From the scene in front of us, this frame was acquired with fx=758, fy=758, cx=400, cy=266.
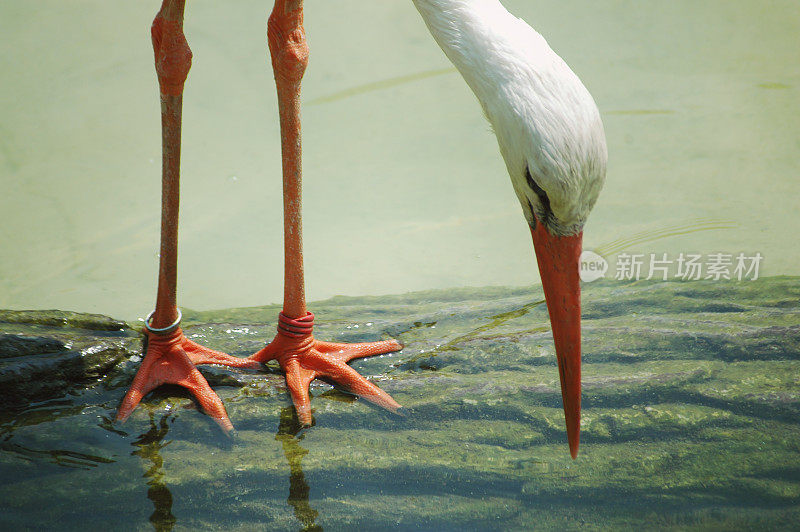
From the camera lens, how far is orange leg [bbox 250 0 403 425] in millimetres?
2543

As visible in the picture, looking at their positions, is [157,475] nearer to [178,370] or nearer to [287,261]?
[178,370]

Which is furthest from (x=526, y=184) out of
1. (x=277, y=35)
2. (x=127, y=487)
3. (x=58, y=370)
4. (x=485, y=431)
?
(x=58, y=370)

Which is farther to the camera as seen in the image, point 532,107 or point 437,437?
point 437,437

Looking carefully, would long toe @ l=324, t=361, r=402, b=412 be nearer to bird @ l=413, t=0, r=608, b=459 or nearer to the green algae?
the green algae

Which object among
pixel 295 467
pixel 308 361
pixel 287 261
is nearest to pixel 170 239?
pixel 287 261

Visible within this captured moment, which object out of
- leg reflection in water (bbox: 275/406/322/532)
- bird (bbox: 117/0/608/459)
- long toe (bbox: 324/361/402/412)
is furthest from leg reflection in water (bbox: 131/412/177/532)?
long toe (bbox: 324/361/402/412)

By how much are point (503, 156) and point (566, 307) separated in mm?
460

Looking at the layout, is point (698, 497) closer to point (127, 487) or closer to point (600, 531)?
point (600, 531)

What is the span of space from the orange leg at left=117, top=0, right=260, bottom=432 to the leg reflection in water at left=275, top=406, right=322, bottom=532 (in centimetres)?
23

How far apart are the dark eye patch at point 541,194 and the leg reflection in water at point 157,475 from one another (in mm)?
1246

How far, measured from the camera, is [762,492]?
2049mm

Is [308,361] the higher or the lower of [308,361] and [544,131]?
the lower

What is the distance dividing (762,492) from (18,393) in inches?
85.6

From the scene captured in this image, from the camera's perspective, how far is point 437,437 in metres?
2.31
